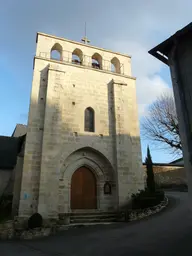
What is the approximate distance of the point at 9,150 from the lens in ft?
61.2

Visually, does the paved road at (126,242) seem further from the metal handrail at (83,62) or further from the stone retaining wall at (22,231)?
the metal handrail at (83,62)

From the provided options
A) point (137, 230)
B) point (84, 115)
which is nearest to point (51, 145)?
point (84, 115)

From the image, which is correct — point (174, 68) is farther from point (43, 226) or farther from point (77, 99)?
point (43, 226)

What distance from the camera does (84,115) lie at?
45.4 feet

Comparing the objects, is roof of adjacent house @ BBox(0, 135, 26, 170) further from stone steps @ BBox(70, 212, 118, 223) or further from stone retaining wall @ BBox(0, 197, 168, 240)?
stone steps @ BBox(70, 212, 118, 223)

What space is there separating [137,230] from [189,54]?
6702mm

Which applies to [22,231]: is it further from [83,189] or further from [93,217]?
[83,189]

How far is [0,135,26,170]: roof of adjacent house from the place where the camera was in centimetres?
1677

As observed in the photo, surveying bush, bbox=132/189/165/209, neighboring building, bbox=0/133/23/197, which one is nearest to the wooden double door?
bush, bbox=132/189/165/209

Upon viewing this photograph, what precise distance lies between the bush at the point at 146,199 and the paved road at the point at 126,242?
1.79m

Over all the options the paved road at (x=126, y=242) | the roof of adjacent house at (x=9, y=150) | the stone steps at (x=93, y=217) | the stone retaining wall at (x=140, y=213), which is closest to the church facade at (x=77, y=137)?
the stone steps at (x=93, y=217)

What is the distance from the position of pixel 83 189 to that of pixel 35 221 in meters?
3.62

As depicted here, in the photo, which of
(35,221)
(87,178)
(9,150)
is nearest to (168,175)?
(87,178)

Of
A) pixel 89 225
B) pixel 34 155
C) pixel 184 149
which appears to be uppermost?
pixel 34 155
